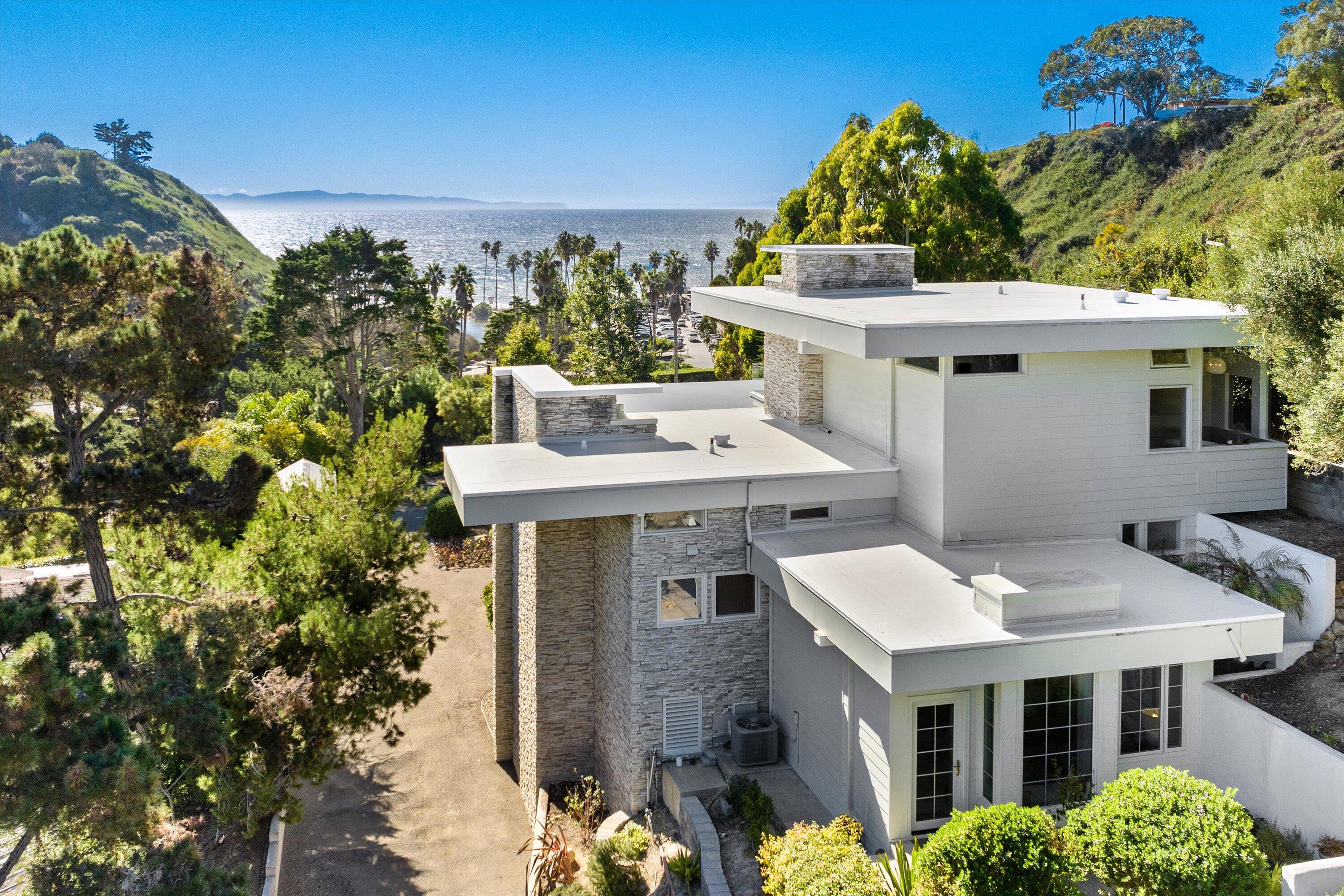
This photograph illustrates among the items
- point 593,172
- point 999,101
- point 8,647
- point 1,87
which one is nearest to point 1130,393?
point 8,647

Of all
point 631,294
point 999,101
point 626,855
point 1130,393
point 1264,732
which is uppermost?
point 999,101

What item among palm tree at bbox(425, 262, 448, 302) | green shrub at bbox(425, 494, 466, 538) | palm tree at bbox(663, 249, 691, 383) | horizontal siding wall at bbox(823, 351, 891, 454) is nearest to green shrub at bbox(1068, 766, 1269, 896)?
horizontal siding wall at bbox(823, 351, 891, 454)

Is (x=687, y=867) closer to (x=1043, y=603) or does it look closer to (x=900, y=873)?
(x=900, y=873)

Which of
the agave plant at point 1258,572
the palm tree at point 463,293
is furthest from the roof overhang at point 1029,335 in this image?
the palm tree at point 463,293

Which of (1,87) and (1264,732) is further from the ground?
(1,87)

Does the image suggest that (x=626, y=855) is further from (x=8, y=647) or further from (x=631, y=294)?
(x=631, y=294)

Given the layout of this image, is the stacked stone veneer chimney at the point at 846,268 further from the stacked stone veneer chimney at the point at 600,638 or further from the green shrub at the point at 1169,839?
the green shrub at the point at 1169,839

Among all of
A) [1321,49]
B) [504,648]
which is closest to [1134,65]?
[1321,49]
